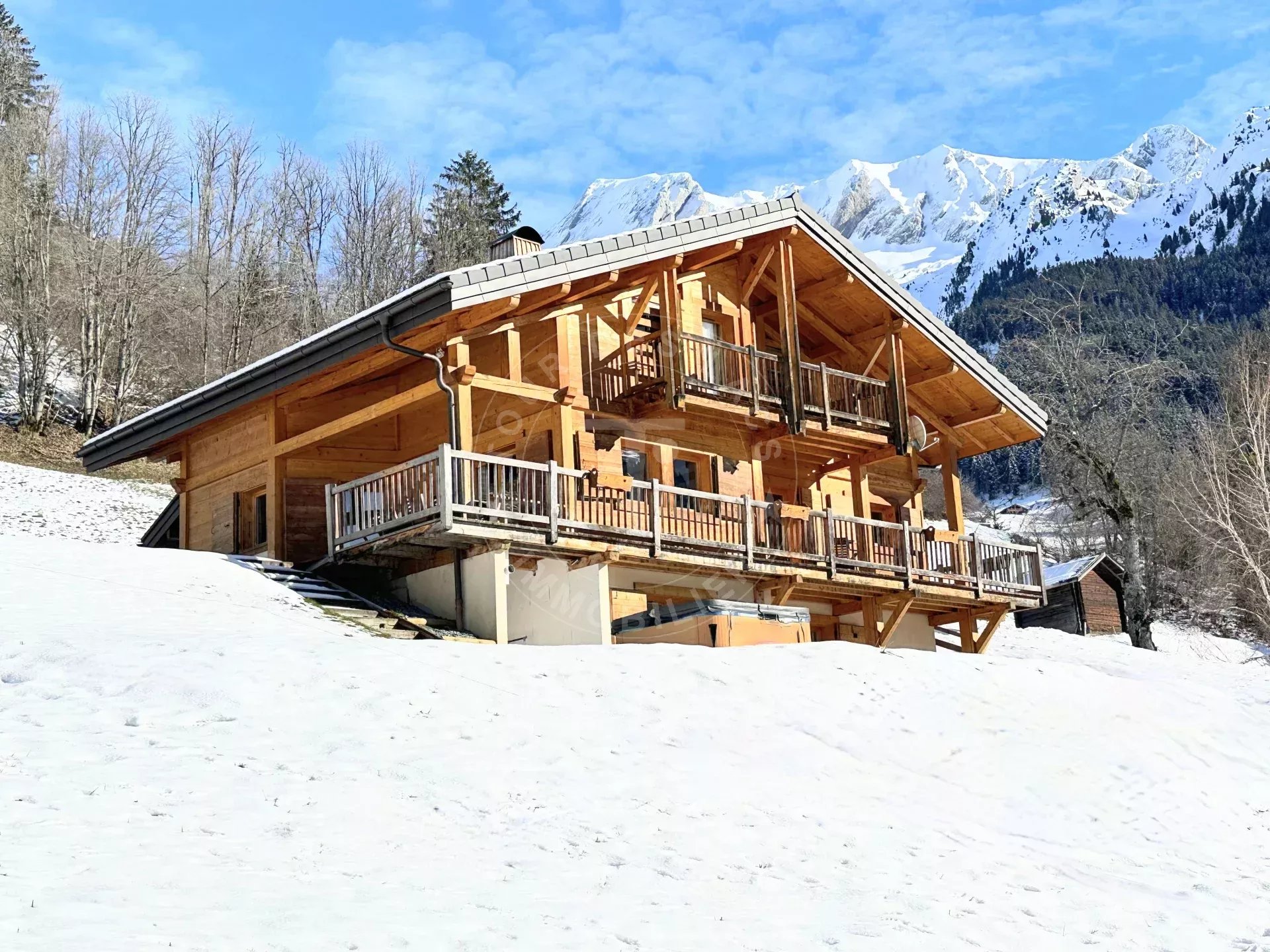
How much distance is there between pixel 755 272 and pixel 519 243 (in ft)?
15.1

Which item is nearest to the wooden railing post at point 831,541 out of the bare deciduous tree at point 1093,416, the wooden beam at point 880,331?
the wooden beam at point 880,331

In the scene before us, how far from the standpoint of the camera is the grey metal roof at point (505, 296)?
62.7 ft

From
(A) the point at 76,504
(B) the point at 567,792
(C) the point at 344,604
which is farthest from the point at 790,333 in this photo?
(A) the point at 76,504

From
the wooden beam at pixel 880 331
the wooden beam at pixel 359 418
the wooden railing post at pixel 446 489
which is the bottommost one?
the wooden railing post at pixel 446 489

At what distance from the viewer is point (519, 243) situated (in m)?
23.5

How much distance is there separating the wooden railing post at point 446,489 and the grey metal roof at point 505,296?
205 centimetres

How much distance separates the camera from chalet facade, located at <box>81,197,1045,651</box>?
1956cm

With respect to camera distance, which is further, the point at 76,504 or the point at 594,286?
the point at 76,504

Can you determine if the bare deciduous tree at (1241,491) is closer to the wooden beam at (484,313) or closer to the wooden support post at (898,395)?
the wooden support post at (898,395)

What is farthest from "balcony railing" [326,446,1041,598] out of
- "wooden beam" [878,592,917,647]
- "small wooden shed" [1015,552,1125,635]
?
"small wooden shed" [1015,552,1125,635]

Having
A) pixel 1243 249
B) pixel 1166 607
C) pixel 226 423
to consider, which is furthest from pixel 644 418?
pixel 1243 249

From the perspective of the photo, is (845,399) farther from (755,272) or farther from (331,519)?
(331,519)

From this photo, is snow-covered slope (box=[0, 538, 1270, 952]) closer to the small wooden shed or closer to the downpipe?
the downpipe

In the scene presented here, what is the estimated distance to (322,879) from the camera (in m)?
8.97
